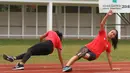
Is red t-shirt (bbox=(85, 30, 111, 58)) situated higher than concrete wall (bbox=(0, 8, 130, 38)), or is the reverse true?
concrete wall (bbox=(0, 8, 130, 38))

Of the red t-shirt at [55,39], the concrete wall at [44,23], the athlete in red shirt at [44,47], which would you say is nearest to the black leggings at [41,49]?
the athlete in red shirt at [44,47]

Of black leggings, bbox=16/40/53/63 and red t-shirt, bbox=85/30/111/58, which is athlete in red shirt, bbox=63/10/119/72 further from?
black leggings, bbox=16/40/53/63

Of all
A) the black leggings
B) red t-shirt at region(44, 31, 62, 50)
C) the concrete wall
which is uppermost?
the concrete wall

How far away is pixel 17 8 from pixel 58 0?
453 centimetres

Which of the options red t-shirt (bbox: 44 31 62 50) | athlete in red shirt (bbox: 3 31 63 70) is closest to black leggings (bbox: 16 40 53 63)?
athlete in red shirt (bbox: 3 31 63 70)

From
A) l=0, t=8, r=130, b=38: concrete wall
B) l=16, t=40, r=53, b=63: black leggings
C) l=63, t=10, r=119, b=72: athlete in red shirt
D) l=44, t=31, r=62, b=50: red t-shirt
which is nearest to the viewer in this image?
l=63, t=10, r=119, b=72: athlete in red shirt

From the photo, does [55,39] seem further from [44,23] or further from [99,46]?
[44,23]

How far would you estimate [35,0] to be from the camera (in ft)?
103

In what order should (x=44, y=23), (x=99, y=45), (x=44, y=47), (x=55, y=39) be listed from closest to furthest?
1. (x=99, y=45)
2. (x=44, y=47)
3. (x=55, y=39)
4. (x=44, y=23)

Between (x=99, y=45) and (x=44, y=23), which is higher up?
(x=44, y=23)

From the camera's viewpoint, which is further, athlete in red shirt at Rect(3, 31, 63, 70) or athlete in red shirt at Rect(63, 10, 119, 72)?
athlete in red shirt at Rect(3, 31, 63, 70)

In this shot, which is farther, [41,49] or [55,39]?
[55,39]

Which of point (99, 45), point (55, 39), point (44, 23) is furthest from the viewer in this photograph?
point (44, 23)

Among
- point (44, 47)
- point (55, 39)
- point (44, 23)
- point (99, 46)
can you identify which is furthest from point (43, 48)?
point (44, 23)
